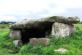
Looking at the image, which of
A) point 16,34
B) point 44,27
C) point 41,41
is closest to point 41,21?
point 44,27

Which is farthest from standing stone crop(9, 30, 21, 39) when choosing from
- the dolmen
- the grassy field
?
the grassy field

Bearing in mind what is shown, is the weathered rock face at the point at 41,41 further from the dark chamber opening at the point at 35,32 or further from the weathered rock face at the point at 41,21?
the dark chamber opening at the point at 35,32

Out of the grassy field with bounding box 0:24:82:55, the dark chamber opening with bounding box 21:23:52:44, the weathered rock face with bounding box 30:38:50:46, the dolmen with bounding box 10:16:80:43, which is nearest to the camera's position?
the grassy field with bounding box 0:24:82:55

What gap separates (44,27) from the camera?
1670 cm

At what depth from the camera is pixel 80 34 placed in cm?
1545

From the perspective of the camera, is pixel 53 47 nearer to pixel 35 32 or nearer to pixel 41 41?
pixel 41 41

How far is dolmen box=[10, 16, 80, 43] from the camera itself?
1454cm

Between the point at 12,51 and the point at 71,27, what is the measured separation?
487cm

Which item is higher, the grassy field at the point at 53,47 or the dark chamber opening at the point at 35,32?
the dark chamber opening at the point at 35,32

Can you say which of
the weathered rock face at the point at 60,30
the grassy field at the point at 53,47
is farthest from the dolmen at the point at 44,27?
the grassy field at the point at 53,47

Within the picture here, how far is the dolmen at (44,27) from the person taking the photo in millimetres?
14539

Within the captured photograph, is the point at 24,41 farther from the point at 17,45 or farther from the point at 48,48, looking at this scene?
the point at 48,48

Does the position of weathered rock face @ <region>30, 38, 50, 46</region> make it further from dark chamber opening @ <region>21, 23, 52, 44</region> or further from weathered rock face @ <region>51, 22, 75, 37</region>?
dark chamber opening @ <region>21, 23, 52, 44</region>

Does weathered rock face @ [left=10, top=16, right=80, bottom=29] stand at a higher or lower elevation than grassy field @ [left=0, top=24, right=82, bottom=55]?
higher
